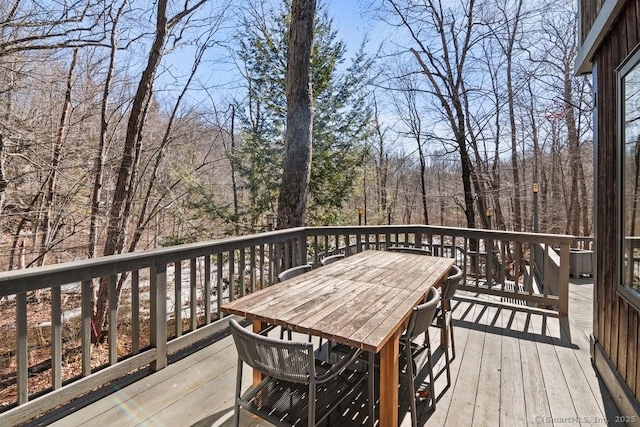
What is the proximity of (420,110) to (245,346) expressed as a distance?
13.3 m

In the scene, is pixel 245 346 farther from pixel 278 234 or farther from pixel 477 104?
pixel 477 104

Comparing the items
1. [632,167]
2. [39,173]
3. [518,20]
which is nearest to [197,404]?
[632,167]

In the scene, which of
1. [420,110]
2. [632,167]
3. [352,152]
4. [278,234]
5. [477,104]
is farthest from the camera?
[420,110]

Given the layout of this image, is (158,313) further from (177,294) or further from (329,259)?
(329,259)

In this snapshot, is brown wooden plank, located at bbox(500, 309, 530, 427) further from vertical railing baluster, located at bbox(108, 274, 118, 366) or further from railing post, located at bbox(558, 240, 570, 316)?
vertical railing baluster, located at bbox(108, 274, 118, 366)

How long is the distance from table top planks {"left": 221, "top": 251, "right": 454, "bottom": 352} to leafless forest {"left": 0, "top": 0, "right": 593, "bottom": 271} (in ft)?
16.8

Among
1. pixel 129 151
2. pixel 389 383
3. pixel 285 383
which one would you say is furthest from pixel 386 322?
pixel 129 151

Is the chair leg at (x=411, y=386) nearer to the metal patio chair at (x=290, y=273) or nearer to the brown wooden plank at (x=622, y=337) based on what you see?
the metal patio chair at (x=290, y=273)

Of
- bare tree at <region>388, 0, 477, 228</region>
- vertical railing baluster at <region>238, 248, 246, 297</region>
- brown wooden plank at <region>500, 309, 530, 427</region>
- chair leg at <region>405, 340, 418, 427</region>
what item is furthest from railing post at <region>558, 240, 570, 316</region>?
bare tree at <region>388, 0, 477, 228</region>

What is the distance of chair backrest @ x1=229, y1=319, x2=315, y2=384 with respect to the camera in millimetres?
1438

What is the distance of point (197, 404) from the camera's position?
86.4 inches

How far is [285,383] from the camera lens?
5.88 ft

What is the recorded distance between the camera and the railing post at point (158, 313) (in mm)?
2533

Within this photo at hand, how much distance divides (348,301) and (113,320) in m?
1.64
